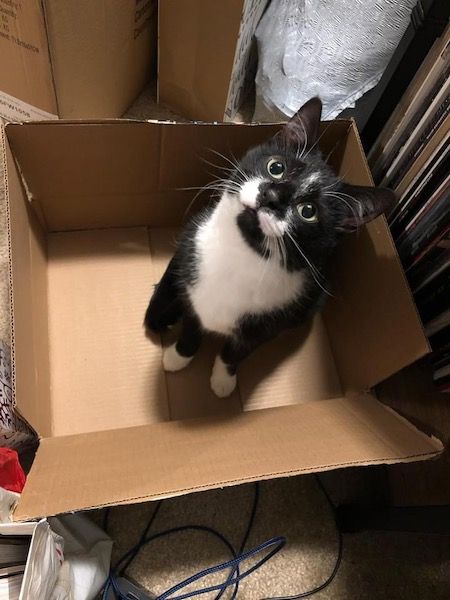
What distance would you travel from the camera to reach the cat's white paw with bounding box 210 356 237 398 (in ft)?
3.58

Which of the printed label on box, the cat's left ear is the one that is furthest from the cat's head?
the printed label on box

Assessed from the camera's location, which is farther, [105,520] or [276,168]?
[105,520]

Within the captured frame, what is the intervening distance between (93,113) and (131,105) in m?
0.18

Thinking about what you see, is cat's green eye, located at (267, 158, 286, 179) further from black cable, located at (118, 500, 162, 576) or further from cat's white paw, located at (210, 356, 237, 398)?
black cable, located at (118, 500, 162, 576)

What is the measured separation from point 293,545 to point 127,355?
536 mm

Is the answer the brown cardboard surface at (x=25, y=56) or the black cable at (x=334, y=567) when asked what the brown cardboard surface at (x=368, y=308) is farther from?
the brown cardboard surface at (x=25, y=56)

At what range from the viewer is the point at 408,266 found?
41.6 inches

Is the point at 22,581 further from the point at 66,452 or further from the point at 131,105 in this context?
the point at 131,105

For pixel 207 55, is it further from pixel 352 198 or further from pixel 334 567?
pixel 334 567

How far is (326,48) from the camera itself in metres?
1.19

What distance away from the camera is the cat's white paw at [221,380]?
3.58 ft

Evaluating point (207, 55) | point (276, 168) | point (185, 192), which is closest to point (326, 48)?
point (207, 55)

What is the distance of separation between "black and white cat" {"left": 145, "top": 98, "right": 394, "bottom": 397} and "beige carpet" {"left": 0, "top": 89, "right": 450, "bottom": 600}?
367 millimetres

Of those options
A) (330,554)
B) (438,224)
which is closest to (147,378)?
(330,554)
